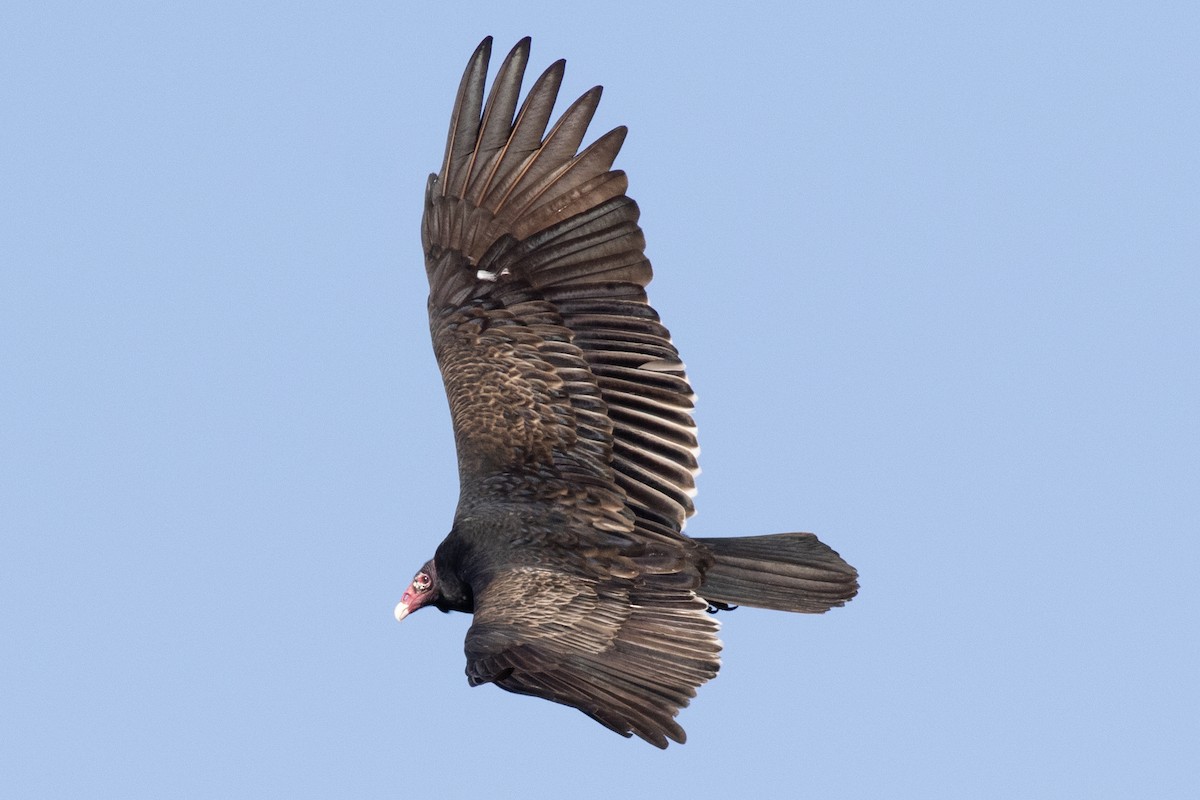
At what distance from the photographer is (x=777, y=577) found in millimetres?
9211

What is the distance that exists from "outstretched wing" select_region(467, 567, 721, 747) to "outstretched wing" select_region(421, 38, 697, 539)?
0.57 metres

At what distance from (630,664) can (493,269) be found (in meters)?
2.64

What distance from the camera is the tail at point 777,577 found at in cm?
A: 910

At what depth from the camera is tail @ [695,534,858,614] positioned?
9.10 m

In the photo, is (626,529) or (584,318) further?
(584,318)

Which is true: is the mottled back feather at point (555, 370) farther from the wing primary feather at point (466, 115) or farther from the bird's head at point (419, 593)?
the bird's head at point (419, 593)

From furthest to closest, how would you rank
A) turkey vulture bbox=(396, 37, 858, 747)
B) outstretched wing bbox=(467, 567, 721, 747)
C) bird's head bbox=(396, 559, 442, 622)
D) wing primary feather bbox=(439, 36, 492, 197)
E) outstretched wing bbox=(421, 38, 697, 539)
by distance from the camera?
wing primary feather bbox=(439, 36, 492, 197) → bird's head bbox=(396, 559, 442, 622) → outstretched wing bbox=(421, 38, 697, 539) → turkey vulture bbox=(396, 37, 858, 747) → outstretched wing bbox=(467, 567, 721, 747)

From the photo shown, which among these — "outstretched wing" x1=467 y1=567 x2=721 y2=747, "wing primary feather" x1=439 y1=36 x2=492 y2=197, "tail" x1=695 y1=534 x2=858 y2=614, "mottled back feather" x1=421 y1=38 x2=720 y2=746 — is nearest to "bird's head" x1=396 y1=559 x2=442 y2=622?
"mottled back feather" x1=421 y1=38 x2=720 y2=746

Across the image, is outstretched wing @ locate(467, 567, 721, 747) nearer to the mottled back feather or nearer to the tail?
the mottled back feather

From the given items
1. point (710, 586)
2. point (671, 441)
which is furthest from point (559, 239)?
point (710, 586)

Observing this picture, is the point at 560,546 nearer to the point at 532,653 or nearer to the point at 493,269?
the point at 532,653

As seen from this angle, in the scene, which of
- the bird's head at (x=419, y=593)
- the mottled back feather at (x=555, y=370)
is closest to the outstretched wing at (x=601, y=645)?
the mottled back feather at (x=555, y=370)

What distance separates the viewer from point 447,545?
9.46 meters

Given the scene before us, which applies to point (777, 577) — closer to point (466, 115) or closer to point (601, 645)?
point (601, 645)
